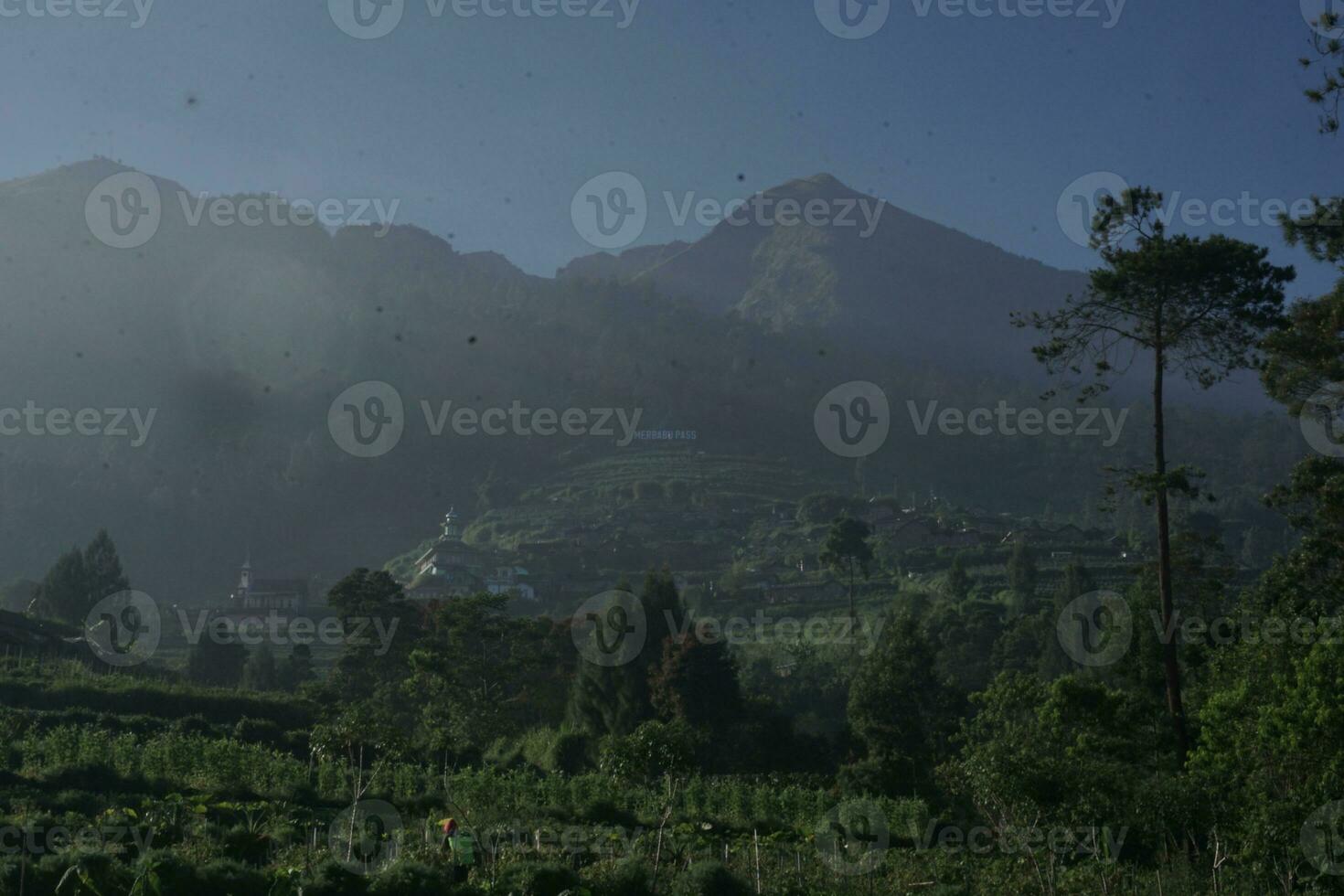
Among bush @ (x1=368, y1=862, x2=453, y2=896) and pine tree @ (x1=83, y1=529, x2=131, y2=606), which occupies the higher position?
pine tree @ (x1=83, y1=529, x2=131, y2=606)

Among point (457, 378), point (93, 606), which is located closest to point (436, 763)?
point (93, 606)

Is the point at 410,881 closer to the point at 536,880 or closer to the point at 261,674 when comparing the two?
the point at 536,880

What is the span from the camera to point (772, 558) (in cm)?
9744

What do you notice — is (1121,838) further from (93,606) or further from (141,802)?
(93,606)

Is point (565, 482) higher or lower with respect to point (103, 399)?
lower

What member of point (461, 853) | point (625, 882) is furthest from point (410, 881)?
point (625, 882)

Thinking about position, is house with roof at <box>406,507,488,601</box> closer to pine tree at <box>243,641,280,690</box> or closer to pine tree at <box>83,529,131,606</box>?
pine tree at <box>83,529,131,606</box>

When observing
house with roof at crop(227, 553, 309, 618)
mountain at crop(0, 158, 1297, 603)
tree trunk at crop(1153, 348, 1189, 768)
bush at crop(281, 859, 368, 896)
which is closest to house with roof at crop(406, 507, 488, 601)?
house with roof at crop(227, 553, 309, 618)

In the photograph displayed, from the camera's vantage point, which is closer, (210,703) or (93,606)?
(210,703)

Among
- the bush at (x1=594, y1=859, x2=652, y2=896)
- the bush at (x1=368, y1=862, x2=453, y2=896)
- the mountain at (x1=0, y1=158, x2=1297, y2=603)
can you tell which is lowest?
the bush at (x1=594, y1=859, x2=652, y2=896)

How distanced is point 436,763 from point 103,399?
143505 millimetres

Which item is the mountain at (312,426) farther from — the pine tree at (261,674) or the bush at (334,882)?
the bush at (334,882)

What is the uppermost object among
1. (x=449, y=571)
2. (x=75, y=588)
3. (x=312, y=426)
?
(x=312, y=426)

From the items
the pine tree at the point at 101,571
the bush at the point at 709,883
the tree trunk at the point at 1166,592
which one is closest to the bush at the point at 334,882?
the bush at the point at 709,883
